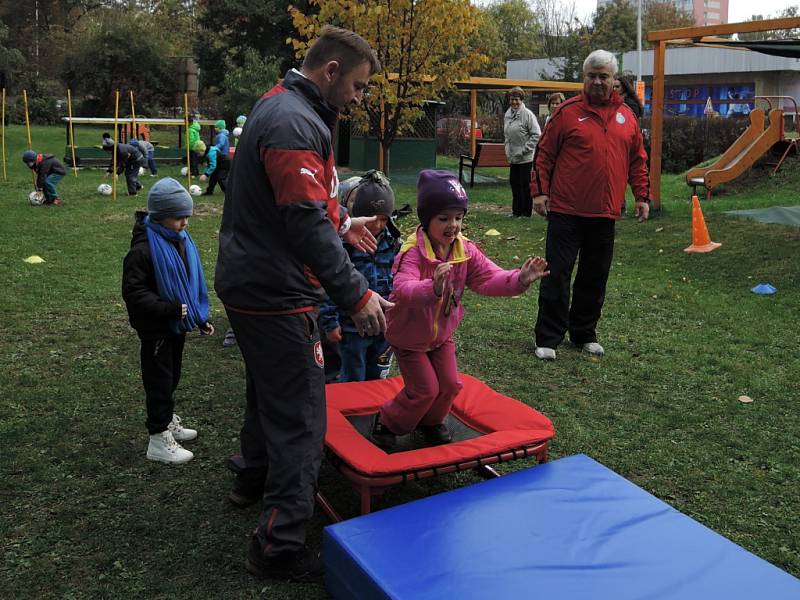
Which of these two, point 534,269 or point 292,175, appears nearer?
point 292,175

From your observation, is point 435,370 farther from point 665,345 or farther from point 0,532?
point 665,345

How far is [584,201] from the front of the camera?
6.12 metres

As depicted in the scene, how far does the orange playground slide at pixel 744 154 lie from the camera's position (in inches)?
618

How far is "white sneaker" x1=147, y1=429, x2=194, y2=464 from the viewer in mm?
4410

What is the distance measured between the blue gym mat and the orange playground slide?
1332 cm

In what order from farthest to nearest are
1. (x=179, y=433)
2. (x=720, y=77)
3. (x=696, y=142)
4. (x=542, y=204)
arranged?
(x=720, y=77)
(x=696, y=142)
(x=542, y=204)
(x=179, y=433)

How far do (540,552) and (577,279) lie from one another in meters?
3.73

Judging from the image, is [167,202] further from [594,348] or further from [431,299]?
[594,348]

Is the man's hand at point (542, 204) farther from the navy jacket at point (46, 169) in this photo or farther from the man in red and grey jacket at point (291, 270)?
the navy jacket at point (46, 169)

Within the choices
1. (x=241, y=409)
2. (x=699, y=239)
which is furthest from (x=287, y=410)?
(x=699, y=239)

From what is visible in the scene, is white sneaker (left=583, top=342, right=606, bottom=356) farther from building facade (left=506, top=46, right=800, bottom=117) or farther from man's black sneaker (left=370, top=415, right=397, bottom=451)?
building facade (left=506, top=46, right=800, bottom=117)

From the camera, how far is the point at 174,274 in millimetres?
4188

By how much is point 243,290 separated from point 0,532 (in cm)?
170

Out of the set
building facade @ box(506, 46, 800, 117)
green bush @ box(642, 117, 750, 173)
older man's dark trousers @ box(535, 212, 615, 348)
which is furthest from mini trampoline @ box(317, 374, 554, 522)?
building facade @ box(506, 46, 800, 117)
